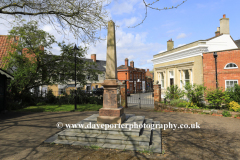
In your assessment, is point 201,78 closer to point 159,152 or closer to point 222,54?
point 222,54

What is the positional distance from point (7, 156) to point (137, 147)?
3.94 meters

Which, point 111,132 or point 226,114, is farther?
point 226,114

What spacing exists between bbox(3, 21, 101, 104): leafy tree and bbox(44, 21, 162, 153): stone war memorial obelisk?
942 centimetres

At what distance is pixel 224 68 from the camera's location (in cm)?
1323

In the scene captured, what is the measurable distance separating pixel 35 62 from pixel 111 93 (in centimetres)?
1131

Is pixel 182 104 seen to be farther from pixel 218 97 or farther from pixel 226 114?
pixel 226 114

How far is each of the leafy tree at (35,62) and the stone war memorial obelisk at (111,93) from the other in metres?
9.13

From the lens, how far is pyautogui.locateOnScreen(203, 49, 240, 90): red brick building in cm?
1275

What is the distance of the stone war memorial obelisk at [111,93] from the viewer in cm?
629

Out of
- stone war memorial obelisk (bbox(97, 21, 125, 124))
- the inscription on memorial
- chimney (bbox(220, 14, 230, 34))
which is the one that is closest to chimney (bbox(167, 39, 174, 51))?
chimney (bbox(220, 14, 230, 34))

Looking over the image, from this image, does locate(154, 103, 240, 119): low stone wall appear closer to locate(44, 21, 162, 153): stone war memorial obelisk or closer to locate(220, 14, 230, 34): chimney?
locate(44, 21, 162, 153): stone war memorial obelisk

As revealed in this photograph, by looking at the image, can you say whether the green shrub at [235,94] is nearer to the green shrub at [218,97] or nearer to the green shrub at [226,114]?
the green shrub at [218,97]

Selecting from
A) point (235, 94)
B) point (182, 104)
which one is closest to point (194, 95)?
point (182, 104)

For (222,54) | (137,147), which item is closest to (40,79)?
(137,147)
